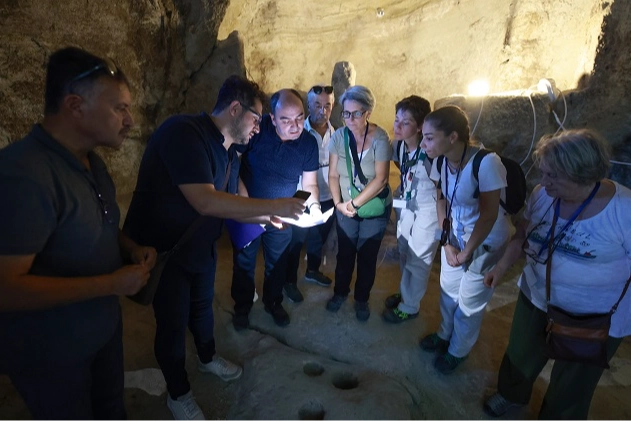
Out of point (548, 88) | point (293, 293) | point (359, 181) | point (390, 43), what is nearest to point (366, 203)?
point (359, 181)

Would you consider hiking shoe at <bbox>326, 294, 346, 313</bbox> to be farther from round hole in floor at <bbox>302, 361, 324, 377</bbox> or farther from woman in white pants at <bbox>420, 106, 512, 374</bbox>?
woman in white pants at <bbox>420, 106, 512, 374</bbox>

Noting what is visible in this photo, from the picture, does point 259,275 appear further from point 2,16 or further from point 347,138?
point 2,16

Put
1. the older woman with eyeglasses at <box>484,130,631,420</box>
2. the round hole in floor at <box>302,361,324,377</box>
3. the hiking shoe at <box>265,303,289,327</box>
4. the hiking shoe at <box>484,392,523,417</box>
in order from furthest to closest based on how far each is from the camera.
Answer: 1. the hiking shoe at <box>265,303,289,327</box>
2. the round hole in floor at <box>302,361,324,377</box>
3. the hiking shoe at <box>484,392,523,417</box>
4. the older woman with eyeglasses at <box>484,130,631,420</box>

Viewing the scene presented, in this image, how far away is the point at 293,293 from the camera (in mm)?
3693

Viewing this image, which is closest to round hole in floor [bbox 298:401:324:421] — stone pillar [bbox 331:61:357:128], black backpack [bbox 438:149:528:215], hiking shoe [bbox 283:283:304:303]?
hiking shoe [bbox 283:283:304:303]

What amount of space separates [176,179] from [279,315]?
197 cm

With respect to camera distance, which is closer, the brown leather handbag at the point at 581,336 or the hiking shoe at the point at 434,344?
the brown leather handbag at the point at 581,336

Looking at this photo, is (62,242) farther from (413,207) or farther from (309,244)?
(309,244)

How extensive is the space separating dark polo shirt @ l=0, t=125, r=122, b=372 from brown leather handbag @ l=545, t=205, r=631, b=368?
7.54ft

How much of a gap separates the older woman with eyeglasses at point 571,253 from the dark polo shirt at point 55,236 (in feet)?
7.14

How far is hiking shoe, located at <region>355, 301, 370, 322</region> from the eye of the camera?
135 inches

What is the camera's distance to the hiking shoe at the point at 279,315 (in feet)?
11.0

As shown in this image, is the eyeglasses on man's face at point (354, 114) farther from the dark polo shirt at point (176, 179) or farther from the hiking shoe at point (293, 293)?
the hiking shoe at point (293, 293)

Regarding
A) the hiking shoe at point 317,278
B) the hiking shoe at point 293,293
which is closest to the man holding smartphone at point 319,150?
the hiking shoe at point 293,293
